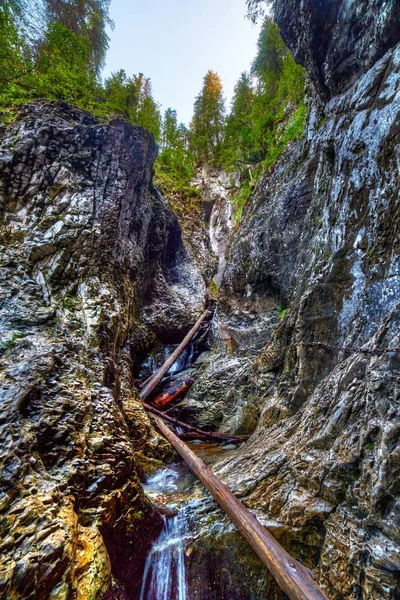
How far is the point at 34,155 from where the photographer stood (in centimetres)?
751

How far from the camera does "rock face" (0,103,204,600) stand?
2926mm

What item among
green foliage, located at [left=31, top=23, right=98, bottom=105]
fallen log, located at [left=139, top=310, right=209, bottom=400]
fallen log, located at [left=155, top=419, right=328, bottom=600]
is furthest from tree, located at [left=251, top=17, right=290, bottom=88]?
fallen log, located at [left=155, top=419, right=328, bottom=600]

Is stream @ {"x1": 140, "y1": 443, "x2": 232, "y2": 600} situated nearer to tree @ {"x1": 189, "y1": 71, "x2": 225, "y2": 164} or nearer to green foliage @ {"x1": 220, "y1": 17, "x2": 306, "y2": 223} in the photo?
green foliage @ {"x1": 220, "y1": 17, "x2": 306, "y2": 223}

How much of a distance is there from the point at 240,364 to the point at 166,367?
122 inches

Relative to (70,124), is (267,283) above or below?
below

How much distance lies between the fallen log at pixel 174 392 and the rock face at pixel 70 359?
1937 millimetres

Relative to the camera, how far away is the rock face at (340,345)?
9.36 ft

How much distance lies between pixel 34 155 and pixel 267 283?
8631 mm

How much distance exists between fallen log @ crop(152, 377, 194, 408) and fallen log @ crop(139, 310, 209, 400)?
46 centimetres

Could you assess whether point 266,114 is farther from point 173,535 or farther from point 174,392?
point 173,535

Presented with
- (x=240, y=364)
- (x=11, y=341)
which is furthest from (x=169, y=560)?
(x=240, y=364)

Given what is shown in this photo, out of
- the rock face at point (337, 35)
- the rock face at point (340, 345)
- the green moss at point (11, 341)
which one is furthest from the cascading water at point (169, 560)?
the rock face at point (337, 35)

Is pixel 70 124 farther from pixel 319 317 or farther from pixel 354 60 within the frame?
pixel 319 317

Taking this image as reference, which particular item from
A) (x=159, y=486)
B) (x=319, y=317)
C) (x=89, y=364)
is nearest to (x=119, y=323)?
(x=89, y=364)
